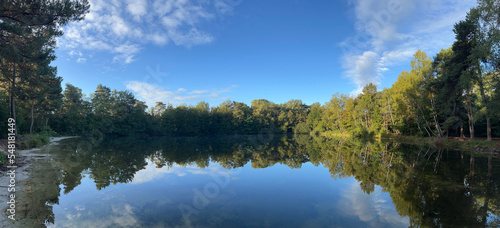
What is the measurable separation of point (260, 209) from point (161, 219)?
2.77 meters

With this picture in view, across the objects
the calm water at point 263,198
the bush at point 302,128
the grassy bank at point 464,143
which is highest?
the bush at point 302,128

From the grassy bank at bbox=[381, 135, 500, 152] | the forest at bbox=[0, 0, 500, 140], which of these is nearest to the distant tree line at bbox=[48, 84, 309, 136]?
the forest at bbox=[0, 0, 500, 140]

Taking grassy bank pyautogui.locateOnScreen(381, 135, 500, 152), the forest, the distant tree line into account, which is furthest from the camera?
the distant tree line

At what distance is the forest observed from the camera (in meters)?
11.0

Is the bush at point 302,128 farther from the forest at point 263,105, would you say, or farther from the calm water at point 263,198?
the calm water at point 263,198

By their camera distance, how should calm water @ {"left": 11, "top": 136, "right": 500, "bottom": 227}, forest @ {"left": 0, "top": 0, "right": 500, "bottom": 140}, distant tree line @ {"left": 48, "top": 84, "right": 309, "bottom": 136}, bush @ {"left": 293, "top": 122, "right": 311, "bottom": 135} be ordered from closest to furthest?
1. calm water @ {"left": 11, "top": 136, "right": 500, "bottom": 227}
2. forest @ {"left": 0, "top": 0, "right": 500, "bottom": 140}
3. distant tree line @ {"left": 48, "top": 84, "right": 309, "bottom": 136}
4. bush @ {"left": 293, "top": 122, "right": 311, "bottom": 135}

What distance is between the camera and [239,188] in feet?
28.8

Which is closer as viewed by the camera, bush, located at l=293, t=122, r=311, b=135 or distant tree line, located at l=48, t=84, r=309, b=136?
distant tree line, located at l=48, t=84, r=309, b=136

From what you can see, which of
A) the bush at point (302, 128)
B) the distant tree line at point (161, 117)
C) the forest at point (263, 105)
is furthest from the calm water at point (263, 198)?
the bush at point (302, 128)

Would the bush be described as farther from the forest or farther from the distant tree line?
the distant tree line

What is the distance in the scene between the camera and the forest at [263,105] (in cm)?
1098

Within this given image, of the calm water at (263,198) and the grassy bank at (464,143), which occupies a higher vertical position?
the grassy bank at (464,143)

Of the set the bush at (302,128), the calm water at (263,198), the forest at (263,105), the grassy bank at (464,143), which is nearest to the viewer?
the calm water at (263,198)

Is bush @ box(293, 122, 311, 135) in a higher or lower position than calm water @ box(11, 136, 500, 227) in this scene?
higher
